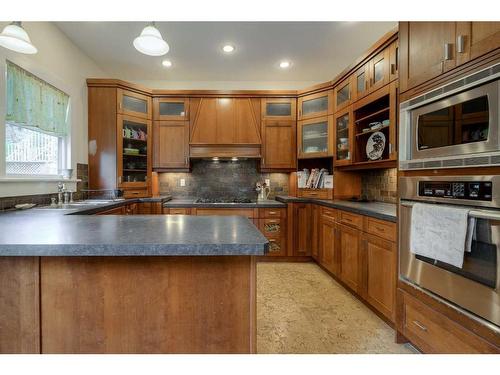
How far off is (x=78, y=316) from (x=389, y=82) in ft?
8.95

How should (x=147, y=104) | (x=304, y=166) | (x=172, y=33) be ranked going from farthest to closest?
1. (x=304, y=166)
2. (x=147, y=104)
3. (x=172, y=33)

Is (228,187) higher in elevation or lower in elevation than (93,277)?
higher

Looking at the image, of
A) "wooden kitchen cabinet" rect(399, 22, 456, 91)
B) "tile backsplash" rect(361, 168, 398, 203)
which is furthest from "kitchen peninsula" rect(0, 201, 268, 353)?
"tile backsplash" rect(361, 168, 398, 203)

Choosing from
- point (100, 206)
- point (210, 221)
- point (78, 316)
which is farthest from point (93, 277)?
point (100, 206)

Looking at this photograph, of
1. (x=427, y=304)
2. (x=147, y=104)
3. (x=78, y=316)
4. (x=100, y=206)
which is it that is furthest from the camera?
(x=147, y=104)

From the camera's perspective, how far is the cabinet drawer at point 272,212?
345 cm

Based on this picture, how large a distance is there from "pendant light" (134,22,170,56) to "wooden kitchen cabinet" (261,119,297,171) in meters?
2.04

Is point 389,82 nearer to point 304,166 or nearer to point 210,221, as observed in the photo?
point 304,166

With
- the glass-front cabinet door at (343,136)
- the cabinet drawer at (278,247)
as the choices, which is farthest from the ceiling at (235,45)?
the cabinet drawer at (278,247)

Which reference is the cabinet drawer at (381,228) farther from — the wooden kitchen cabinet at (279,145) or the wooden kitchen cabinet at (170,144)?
the wooden kitchen cabinet at (170,144)

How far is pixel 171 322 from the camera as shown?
40.8 inches

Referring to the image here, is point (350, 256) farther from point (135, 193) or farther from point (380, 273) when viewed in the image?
point (135, 193)

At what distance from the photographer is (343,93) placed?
124 inches

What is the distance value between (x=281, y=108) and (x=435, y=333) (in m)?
3.11
